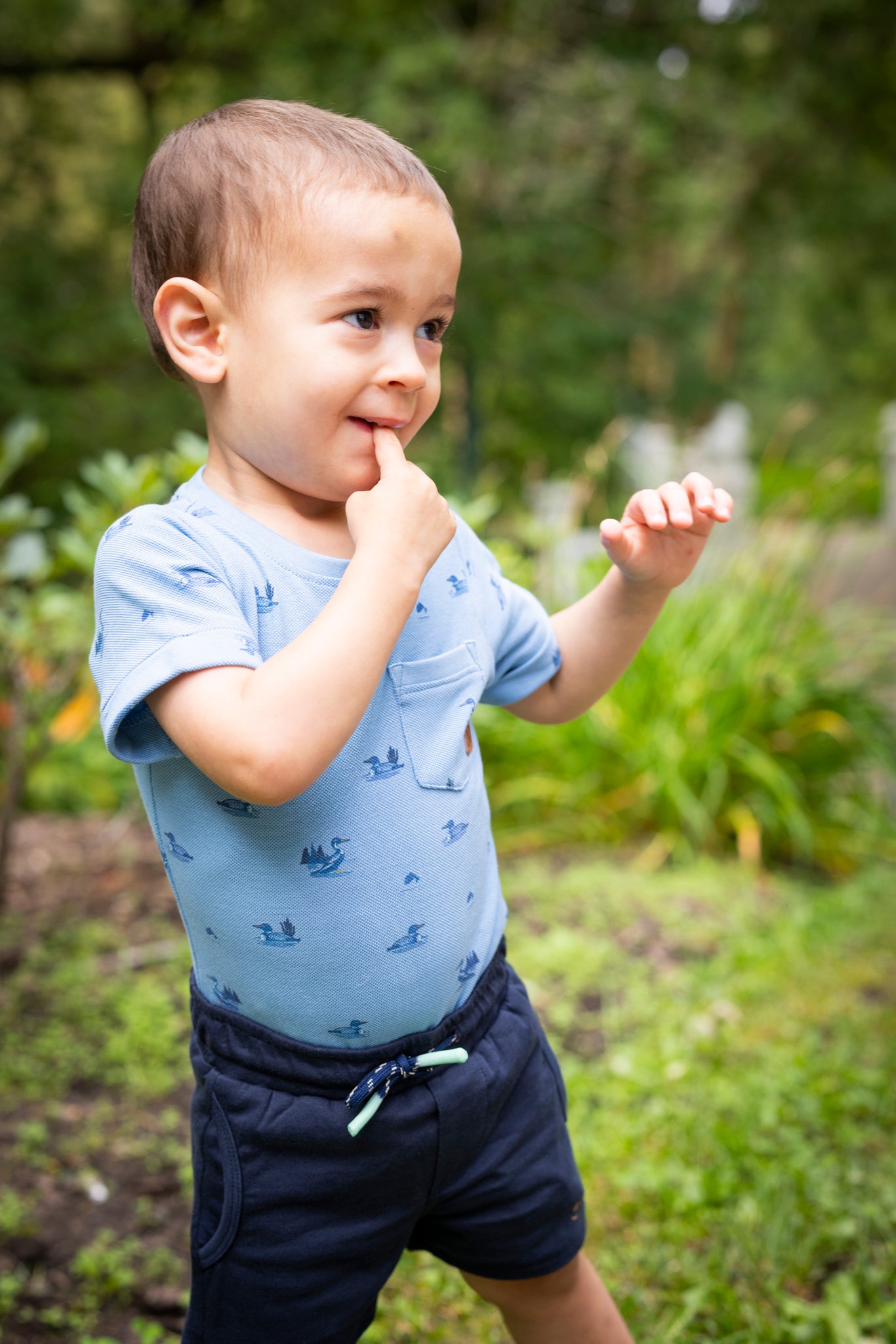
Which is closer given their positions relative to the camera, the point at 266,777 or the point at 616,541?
the point at 266,777

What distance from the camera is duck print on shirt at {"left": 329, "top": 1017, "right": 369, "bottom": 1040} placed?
1139mm

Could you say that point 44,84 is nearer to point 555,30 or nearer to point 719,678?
point 555,30

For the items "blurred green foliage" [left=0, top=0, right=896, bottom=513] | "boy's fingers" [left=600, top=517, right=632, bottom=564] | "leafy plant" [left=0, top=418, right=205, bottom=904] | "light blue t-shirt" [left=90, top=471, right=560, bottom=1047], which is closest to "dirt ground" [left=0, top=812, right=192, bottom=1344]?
"leafy plant" [left=0, top=418, right=205, bottom=904]

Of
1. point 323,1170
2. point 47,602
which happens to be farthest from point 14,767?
point 323,1170

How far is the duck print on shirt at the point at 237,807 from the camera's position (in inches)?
42.5

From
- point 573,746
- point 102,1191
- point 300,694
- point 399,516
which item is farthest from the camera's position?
point 573,746

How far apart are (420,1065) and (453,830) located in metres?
0.26

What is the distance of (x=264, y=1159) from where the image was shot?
1.14 m

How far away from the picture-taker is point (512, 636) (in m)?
1.40

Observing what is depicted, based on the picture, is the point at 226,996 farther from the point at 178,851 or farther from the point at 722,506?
the point at 722,506

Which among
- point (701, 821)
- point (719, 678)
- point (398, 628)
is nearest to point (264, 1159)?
point (398, 628)

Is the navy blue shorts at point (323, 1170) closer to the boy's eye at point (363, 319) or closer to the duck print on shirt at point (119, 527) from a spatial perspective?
the duck print on shirt at point (119, 527)

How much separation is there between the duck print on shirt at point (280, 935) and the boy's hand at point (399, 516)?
1.26 ft

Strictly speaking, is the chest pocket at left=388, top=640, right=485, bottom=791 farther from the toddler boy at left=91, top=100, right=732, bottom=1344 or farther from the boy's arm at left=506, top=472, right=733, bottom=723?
the boy's arm at left=506, top=472, right=733, bottom=723
